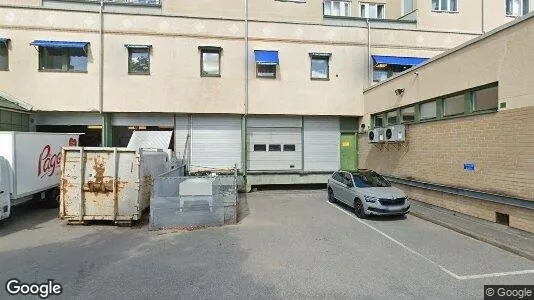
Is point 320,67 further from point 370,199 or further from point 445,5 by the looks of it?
point 370,199

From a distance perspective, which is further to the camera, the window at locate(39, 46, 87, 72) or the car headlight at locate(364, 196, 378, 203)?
the window at locate(39, 46, 87, 72)

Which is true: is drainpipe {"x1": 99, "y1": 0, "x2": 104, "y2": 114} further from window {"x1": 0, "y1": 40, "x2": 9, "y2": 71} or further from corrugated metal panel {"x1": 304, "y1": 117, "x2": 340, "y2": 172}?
corrugated metal panel {"x1": 304, "y1": 117, "x2": 340, "y2": 172}

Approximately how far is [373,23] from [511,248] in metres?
13.8

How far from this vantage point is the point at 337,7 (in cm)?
2180

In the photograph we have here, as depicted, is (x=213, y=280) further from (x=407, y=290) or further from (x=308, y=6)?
(x=308, y=6)

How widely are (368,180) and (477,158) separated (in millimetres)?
3387

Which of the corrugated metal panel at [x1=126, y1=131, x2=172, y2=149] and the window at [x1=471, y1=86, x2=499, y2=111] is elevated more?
the window at [x1=471, y1=86, x2=499, y2=111]

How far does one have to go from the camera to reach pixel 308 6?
53.0 feet

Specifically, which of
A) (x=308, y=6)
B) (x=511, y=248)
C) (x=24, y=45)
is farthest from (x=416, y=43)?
(x=24, y=45)

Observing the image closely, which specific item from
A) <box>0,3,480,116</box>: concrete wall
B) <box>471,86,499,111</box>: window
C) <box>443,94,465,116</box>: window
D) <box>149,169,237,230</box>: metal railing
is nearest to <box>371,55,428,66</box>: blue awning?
<box>0,3,480,116</box>: concrete wall

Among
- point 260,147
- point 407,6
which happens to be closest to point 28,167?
point 260,147

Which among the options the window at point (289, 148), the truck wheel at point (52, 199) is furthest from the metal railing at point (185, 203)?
the window at point (289, 148)

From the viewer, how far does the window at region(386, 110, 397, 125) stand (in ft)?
46.4

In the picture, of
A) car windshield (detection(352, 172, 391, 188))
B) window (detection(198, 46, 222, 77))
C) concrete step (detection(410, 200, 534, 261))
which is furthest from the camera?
window (detection(198, 46, 222, 77))
